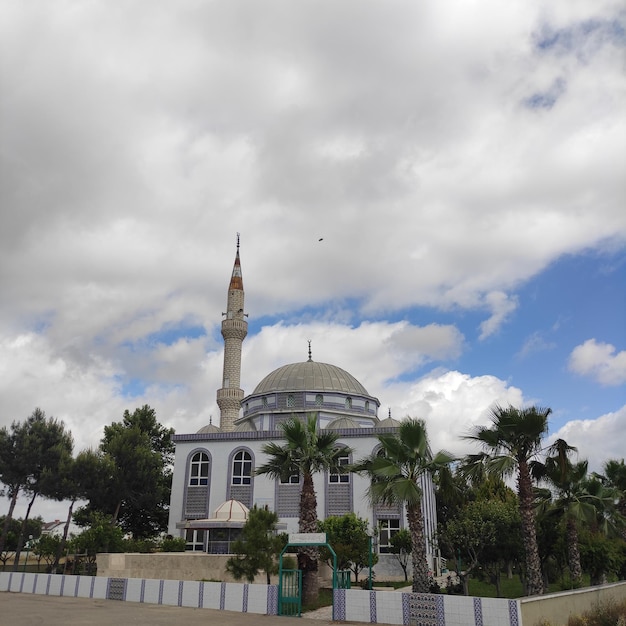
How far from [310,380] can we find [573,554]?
2411 cm

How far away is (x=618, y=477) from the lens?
27.0 meters

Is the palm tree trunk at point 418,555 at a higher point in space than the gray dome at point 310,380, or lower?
lower

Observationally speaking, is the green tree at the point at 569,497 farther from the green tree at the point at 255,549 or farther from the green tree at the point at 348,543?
the green tree at the point at 255,549

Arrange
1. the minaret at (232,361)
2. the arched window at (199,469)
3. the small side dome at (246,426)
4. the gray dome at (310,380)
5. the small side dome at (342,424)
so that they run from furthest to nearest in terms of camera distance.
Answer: the minaret at (232,361) < the gray dome at (310,380) < the small side dome at (246,426) < the small side dome at (342,424) < the arched window at (199,469)

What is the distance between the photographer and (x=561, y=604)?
14.4 m

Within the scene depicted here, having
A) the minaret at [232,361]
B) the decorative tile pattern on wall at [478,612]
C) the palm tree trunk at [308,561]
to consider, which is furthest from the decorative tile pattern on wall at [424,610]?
the minaret at [232,361]

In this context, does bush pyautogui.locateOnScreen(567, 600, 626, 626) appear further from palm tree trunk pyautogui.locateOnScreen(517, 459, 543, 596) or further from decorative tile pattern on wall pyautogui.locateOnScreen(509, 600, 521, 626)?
decorative tile pattern on wall pyautogui.locateOnScreen(509, 600, 521, 626)

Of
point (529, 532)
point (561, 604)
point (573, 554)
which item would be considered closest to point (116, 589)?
point (529, 532)

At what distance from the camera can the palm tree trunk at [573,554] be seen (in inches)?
719

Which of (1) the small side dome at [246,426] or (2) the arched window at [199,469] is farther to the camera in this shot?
(1) the small side dome at [246,426]

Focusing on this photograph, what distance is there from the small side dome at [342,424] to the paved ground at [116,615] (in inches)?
753

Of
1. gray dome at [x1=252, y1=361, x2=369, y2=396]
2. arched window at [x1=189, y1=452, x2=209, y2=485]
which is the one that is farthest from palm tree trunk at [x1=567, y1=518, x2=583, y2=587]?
gray dome at [x1=252, y1=361, x2=369, y2=396]

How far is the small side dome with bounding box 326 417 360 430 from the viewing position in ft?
121

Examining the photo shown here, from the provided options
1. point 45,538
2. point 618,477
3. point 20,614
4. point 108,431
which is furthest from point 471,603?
point 108,431
